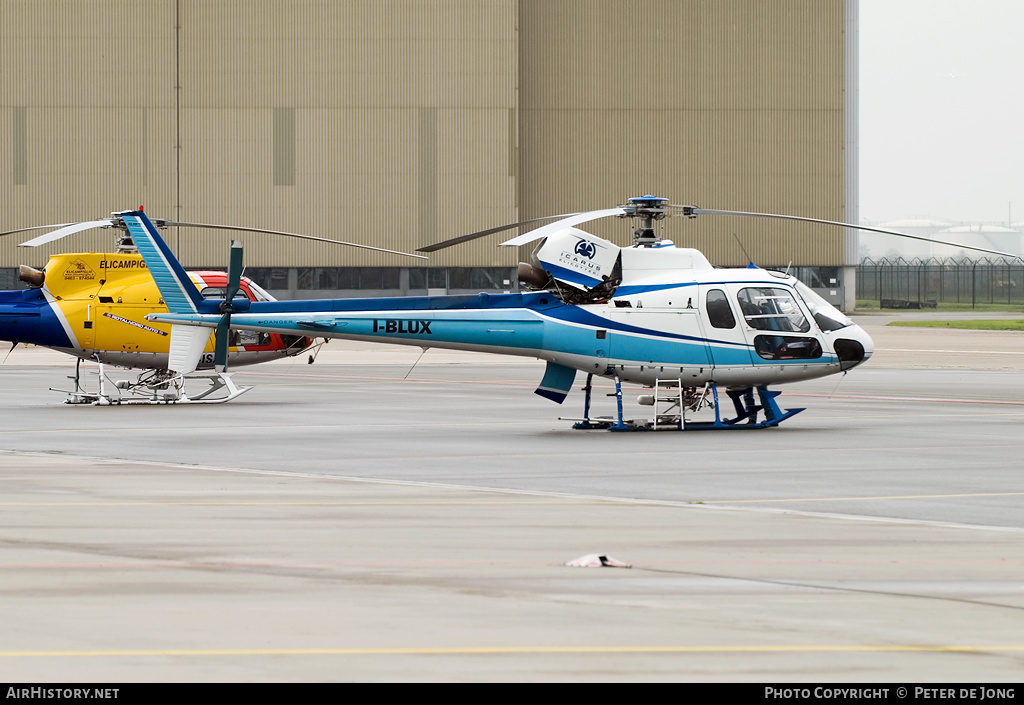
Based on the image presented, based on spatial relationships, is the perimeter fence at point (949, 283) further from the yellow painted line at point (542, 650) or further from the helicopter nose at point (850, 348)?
the yellow painted line at point (542, 650)

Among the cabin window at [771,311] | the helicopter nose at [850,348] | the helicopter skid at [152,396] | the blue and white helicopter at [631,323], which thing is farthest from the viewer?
the helicopter skid at [152,396]

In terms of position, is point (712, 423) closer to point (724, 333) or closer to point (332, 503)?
point (724, 333)

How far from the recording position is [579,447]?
67.2 feet

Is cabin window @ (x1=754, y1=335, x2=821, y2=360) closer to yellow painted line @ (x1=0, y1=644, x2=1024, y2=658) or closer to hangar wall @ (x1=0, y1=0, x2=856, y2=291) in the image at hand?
yellow painted line @ (x1=0, y1=644, x2=1024, y2=658)

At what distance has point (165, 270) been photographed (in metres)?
25.0

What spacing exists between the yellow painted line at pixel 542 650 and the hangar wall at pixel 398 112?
217 feet

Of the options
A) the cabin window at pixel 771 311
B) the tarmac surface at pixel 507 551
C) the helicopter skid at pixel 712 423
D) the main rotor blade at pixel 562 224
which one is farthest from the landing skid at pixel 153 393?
the cabin window at pixel 771 311

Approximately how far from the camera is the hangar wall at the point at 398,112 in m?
72.5

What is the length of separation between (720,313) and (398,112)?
52.0 m

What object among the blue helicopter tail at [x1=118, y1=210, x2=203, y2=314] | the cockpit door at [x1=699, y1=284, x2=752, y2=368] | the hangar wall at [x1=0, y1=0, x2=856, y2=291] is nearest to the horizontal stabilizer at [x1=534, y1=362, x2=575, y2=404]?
the cockpit door at [x1=699, y1=284, x2=752, y2=368]

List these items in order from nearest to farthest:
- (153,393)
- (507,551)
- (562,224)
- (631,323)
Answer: (507,551) < (562,224) < (631,323) < (153,393)

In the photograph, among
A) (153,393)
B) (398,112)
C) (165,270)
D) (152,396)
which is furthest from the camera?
(398,112)

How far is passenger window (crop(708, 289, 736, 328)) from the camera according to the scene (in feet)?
74.7

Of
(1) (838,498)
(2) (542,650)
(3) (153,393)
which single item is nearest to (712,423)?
(1) (838,498)
